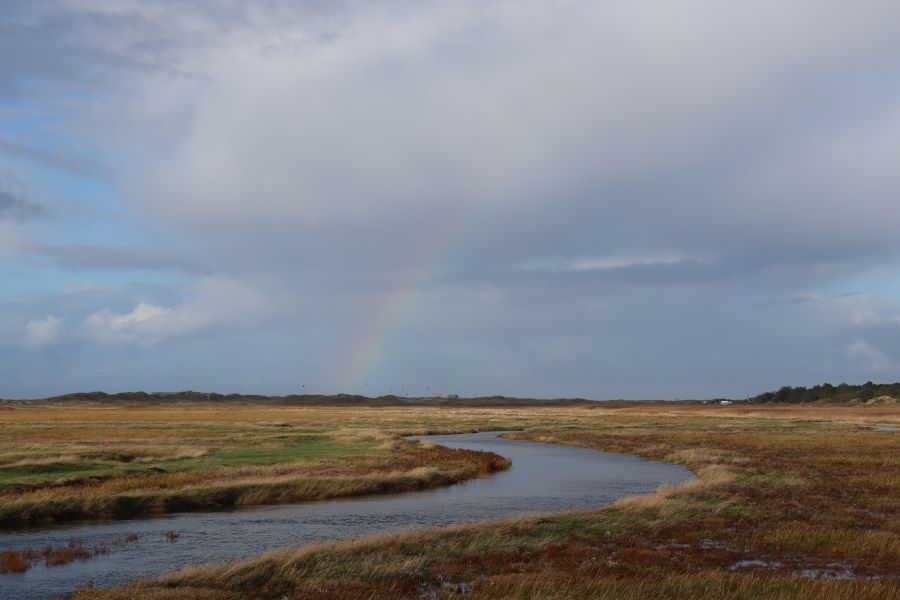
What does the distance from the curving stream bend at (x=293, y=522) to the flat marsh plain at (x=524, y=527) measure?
7.88 feet

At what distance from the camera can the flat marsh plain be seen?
709 inches

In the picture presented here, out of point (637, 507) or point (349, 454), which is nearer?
point (637, 507)

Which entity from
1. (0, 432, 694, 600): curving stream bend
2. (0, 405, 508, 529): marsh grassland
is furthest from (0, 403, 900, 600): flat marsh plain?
(0, 432, 694, 600): curving stream bend

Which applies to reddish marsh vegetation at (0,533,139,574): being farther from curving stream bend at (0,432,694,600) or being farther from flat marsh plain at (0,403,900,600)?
flat marsh plain at (0,403,900,600)

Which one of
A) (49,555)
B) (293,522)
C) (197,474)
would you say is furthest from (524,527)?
(197,474)

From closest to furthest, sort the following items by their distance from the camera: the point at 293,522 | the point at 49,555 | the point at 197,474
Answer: the point at 49,555, the point at 293,522, the point at 197,474

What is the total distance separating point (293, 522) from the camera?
30.0 metres

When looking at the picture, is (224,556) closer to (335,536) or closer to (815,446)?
(335,536)

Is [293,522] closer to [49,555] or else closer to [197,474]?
[49,555]

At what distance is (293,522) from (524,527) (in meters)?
9.82

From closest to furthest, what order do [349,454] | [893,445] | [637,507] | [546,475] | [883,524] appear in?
1. [883,524]
2. [637,507]
3. [546,475]
4. [349,454]
5. [893,445]

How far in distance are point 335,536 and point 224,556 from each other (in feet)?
15.4

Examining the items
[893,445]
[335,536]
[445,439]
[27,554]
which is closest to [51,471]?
[27,554]

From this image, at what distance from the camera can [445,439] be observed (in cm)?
8494
